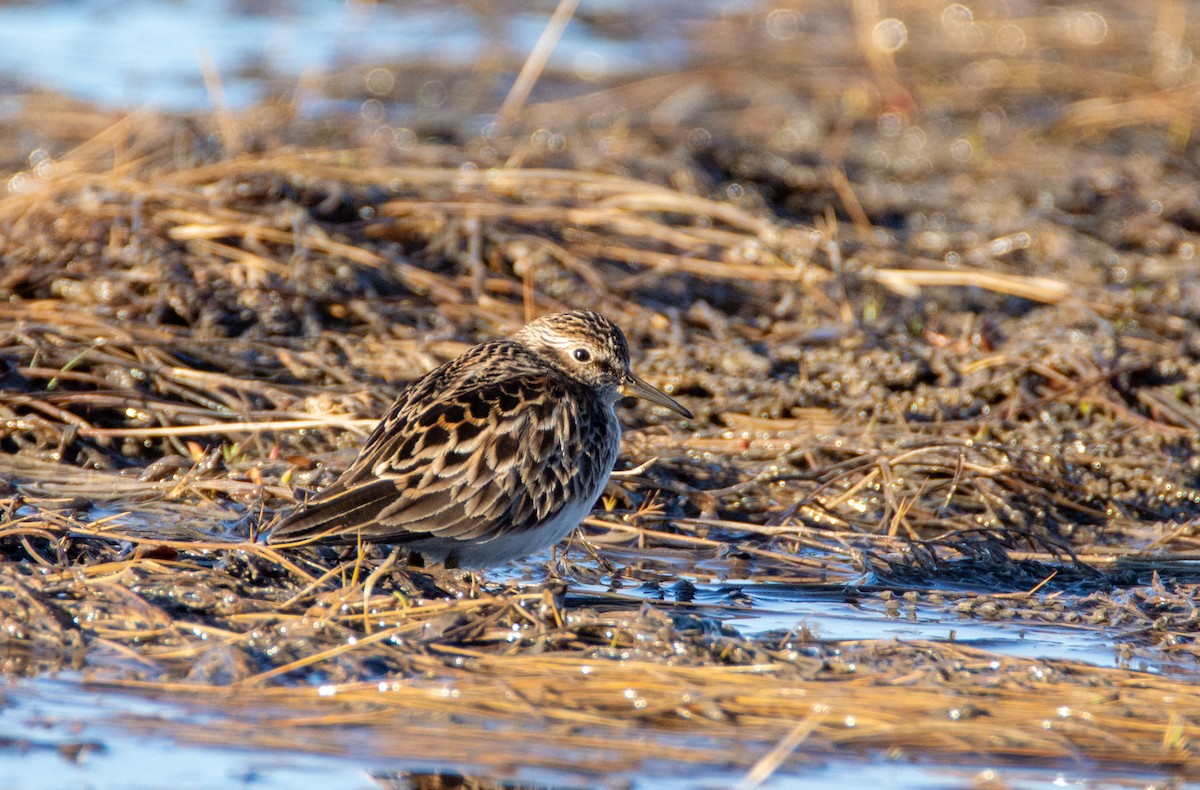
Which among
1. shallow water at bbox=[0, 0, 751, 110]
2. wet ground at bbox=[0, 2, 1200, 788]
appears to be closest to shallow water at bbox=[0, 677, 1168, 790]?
wet ground at bbox=[0, 2, 1200, 788]

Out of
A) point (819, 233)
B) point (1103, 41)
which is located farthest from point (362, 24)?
point (819, 233)

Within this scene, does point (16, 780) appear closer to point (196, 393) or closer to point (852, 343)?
point (196, 393)

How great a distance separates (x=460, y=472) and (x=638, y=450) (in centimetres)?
165

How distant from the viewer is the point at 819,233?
28.6ft

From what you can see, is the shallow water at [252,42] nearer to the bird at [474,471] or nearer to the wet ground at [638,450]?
the wet ground at [638,450]

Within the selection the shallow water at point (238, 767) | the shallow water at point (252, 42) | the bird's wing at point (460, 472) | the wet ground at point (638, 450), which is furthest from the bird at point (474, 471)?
the shallow water at point (252, 42)

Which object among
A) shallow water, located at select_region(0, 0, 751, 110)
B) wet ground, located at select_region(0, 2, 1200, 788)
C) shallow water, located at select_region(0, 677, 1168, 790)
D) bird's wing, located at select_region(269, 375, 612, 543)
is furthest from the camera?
shallow water, located at select_region(0, 0, 751, 110)

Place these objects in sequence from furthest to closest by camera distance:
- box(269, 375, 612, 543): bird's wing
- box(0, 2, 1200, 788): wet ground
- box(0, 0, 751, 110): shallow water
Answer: box(0, 0, 751, 110): shallow water < box(269, 375, 612, 543): bird's wing < box(0, 2, 1200, 788): wet ground

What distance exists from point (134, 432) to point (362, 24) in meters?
10.3

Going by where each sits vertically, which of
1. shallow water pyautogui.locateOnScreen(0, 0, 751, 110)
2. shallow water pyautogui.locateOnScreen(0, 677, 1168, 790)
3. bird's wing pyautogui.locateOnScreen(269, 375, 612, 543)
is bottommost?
shallow water pyautogui.locateOnScreen(0, 677, 1168, 790)

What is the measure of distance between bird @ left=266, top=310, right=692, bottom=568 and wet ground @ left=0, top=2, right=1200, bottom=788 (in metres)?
0.18

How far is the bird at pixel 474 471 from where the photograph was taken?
491cm

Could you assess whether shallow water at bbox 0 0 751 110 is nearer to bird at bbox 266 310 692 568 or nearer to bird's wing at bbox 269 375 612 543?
bird at bbox 266 310 692 568

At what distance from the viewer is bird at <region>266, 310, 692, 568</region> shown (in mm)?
4914
